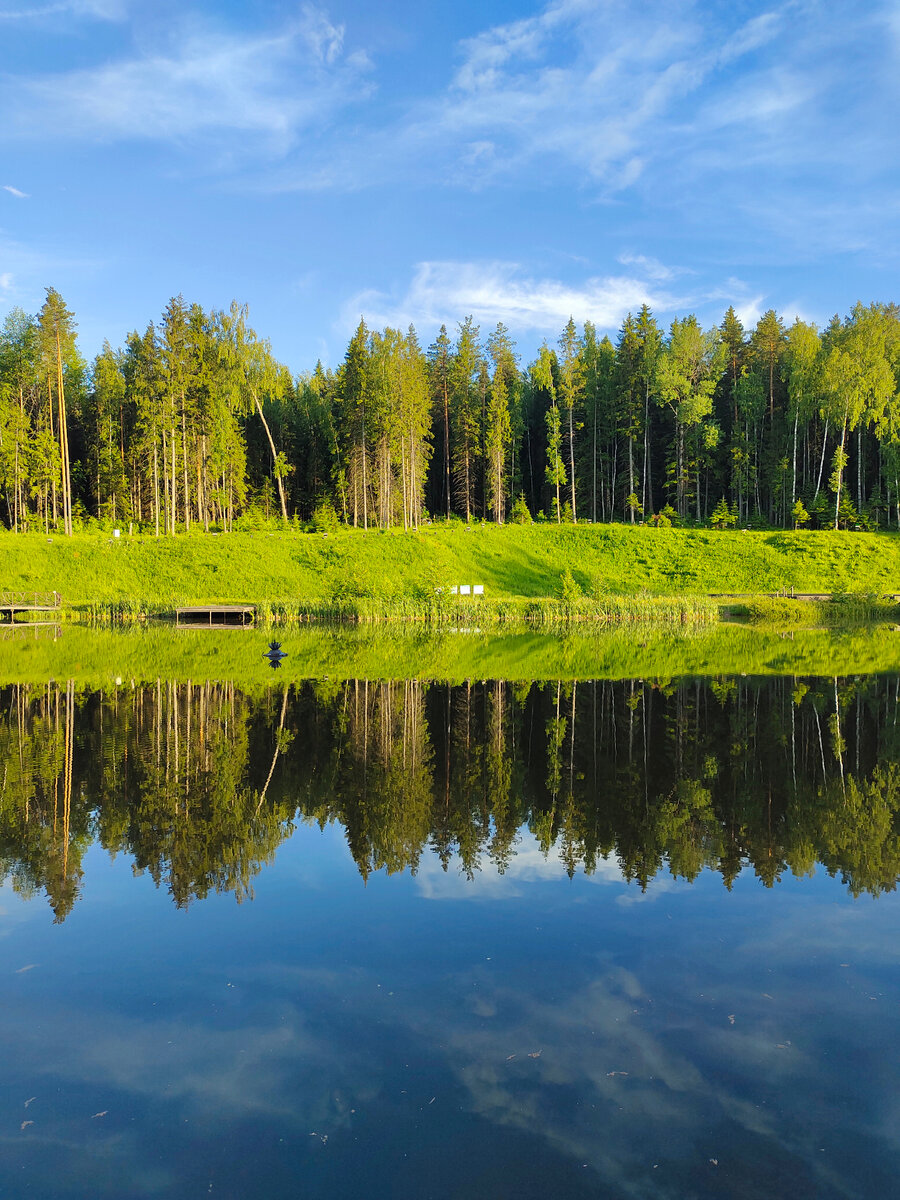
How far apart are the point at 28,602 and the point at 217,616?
39.2ft

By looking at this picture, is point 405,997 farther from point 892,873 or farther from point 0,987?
point 892,873

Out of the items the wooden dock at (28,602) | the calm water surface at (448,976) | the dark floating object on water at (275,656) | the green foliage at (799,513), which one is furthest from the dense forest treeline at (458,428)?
the calm water surface at (448,976)

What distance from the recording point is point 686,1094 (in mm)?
5219

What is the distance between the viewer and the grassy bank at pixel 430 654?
25.0 m

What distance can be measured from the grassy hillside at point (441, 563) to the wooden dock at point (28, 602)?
1.55 m

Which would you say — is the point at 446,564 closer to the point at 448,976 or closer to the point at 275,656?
the point at 275,656

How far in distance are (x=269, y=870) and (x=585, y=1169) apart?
5462 mm

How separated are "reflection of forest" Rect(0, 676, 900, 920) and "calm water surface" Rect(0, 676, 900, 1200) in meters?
0.07

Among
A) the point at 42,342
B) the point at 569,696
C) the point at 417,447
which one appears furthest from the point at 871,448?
the point at 42,342

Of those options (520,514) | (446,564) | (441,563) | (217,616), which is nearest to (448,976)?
(217,616)

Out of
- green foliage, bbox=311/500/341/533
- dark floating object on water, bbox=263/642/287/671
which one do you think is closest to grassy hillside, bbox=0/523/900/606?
green foliage, bbox=311/500/341/533

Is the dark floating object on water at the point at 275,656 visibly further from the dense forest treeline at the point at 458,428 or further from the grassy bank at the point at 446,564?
the dense forest treeline at the point at 458,428

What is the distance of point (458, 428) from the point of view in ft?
251

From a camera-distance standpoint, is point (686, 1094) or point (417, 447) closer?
point (686, 1094)
